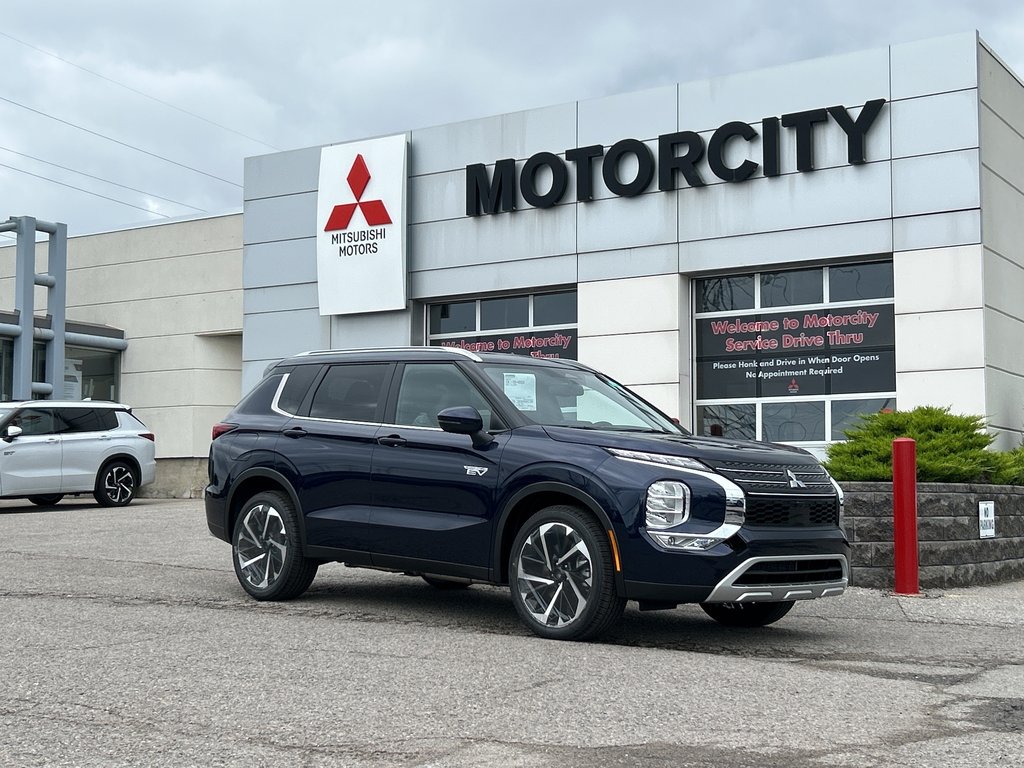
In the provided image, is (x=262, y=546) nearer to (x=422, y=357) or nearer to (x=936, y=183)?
(x=422, y=357)

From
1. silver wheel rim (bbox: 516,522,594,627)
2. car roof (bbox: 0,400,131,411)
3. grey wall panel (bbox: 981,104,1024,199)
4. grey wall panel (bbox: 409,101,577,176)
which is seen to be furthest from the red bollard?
car roof (bbox: 0,400,131,411)

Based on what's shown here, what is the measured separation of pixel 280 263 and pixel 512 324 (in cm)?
466

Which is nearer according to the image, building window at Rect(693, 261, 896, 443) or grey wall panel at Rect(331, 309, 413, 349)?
building window at Rect(693, 261, 896, 443)

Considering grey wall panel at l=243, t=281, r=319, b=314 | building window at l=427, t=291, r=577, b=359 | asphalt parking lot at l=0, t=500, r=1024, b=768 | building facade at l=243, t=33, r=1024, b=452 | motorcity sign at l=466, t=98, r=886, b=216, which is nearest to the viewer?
asphalt parking lot at l=0, t=500, r=1024, b=768

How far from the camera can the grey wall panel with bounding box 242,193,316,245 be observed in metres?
22.3

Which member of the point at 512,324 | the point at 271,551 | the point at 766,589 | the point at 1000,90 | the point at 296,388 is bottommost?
the point at 766,589

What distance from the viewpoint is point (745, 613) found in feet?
28.1

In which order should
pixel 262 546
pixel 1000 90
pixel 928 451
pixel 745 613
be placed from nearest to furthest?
1. pixel 745 613
2. pixel 262 546
3. pixel 928 451
4. pixel 1000 90

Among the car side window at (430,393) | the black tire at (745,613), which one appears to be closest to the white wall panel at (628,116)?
the car side window at (430,393)

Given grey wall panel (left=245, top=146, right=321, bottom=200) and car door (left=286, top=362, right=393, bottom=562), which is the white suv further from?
car door (left=286, top=362, right=393, bottom=562)

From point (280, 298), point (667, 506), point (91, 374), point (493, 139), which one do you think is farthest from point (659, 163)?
point (91, 374)

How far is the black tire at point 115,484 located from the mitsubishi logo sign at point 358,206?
5121mm

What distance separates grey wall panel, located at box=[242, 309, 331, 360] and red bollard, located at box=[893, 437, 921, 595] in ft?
42.3

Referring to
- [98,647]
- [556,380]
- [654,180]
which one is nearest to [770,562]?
[556,380]
